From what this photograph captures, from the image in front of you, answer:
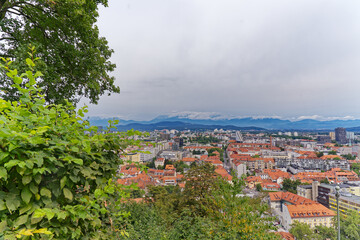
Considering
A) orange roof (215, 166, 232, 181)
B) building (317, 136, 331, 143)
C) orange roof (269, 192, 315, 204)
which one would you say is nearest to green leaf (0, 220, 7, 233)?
orange roof (215, 166, 232, 181)

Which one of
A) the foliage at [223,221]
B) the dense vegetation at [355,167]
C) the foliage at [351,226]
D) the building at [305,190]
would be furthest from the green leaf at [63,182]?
the dense vegetation at [355,167]

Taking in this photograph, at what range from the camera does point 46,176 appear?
96cm

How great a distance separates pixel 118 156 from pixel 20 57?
11.8 ft

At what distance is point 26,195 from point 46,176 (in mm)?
117

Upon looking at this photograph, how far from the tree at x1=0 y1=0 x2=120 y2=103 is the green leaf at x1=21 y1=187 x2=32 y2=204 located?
3656mm

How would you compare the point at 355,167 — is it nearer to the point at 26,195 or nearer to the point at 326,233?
the point at 326,233

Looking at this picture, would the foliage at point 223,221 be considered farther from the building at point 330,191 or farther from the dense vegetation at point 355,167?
the dense vegetation at point 355,167

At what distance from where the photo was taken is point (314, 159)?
36844 mm

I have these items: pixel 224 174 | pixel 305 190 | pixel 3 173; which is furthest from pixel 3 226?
pixel 305 190

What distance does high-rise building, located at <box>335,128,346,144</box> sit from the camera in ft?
157

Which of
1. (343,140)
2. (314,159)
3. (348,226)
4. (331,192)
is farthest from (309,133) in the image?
(348,226)

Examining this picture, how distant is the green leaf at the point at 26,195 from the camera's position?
0.85m

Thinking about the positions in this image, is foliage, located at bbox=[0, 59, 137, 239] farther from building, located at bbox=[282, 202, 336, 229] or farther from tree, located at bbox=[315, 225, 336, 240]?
building, located at bbox=[282, 202, 336, 229]

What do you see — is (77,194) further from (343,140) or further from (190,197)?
(343,140)
